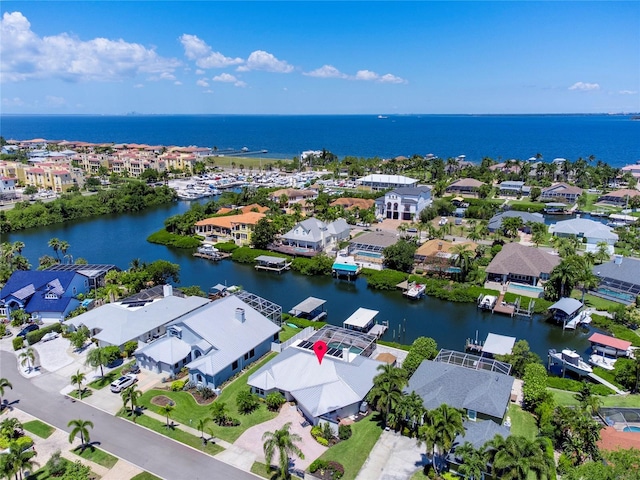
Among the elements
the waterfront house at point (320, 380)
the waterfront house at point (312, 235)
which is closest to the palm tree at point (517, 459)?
the waterfront house at point (320, 380)

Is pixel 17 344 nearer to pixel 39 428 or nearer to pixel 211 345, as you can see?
pixel 39 428

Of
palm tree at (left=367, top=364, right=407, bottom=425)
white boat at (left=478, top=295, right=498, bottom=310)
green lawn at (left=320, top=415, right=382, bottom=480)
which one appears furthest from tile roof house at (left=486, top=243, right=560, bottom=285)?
green lawn at (left=320, top=415, right=382, bottom=480)

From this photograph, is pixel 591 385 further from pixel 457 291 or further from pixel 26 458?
pixel 26 458

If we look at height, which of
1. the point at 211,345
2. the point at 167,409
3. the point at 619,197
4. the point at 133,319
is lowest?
the point at 167,409

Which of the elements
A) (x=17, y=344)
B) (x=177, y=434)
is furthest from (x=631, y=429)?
(x=17, y=344)

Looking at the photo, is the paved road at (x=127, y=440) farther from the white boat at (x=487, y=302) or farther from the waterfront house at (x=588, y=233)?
the waterfront house at (x=588, y=233)

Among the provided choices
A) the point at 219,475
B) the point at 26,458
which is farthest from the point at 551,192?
the point at 26,458

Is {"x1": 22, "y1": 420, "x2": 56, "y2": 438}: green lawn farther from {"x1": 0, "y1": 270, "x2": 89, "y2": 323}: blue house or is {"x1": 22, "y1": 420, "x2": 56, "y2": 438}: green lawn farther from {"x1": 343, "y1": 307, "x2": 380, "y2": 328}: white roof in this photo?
{"x1": 343, "y1": 307, "x2": 380, "y2": 328}: white roof
